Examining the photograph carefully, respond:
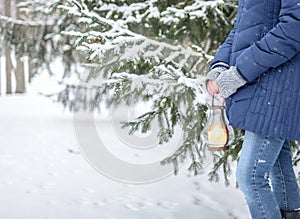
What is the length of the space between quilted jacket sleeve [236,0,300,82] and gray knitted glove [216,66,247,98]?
32 millimetres

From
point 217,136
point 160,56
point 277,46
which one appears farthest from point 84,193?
point 277,46

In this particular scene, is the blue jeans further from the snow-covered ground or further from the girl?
the snow-covered ground

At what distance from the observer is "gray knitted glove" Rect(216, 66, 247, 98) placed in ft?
6.04

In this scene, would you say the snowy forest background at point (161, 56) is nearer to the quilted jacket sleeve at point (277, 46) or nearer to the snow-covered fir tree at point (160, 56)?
the snow-covered fir tree at point (160, 56)

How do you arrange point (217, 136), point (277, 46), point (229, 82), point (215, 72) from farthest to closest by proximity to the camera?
1. point (217, 136)
2. point (215, 72)
3. point (229, 82)
4. point (277, 46)

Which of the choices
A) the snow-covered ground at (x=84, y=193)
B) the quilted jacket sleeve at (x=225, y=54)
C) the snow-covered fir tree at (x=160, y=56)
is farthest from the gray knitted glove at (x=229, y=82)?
the snow-covered ground at (x=84, y=193)

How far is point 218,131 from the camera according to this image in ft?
7.21

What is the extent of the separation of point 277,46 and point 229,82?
0.25 meters

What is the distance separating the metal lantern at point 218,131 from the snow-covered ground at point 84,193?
120cm

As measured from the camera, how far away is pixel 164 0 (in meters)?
4.11

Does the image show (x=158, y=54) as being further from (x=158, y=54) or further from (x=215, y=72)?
(x=215, y=72)

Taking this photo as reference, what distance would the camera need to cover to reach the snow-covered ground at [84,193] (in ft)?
10.7

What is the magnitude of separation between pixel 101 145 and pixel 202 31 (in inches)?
92.7

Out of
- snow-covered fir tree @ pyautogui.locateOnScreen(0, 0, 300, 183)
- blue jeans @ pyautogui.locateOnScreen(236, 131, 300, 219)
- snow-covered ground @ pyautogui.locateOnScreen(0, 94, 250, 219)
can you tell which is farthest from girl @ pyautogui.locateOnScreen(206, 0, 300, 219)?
snow-covered ground @ pyautogui.locateOnScreen(0, 94, 250, 219)
